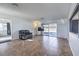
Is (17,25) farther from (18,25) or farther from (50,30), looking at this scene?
(50,30)

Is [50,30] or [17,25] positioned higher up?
[17,25]

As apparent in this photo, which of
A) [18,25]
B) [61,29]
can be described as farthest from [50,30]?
[18,25]

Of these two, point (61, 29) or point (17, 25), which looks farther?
point (61, 29)

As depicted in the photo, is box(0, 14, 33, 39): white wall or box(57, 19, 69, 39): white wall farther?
box(57, 19, 69, 39): white wall

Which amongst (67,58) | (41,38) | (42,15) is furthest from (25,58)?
(42,15)

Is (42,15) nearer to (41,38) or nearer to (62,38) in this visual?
(41,38)

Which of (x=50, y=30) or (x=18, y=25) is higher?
(x=18, y=25)

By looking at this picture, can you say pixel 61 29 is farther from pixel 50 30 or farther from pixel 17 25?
pixel 17 25

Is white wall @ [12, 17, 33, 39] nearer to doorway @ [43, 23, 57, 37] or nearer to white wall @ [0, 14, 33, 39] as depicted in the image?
white wall @ [0, 14, 33, 39]

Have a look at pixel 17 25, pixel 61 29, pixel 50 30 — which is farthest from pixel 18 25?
pixel 61 29

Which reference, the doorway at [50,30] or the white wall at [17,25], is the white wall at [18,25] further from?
the doorway at [50,30]

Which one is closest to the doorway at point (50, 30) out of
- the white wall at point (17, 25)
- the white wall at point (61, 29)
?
the white wall at point (61, 29)

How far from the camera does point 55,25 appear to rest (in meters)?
2.18

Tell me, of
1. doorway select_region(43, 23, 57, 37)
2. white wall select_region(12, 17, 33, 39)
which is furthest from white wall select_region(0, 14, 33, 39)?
doorway select_region(43, 23, 57, 37)
